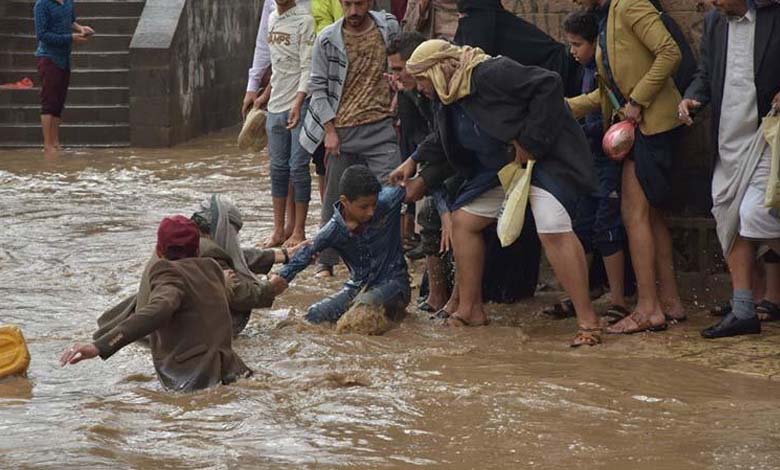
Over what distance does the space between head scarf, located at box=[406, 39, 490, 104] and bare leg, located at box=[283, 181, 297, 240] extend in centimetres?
318

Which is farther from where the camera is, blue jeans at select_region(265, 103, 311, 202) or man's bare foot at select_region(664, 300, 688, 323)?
blue jeans at select_region(265, 103, 311, 202)

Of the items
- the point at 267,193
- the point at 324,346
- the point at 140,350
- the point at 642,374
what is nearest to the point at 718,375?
the point at 642,374

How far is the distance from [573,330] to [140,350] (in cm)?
237

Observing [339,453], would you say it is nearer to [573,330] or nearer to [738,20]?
[573,330]

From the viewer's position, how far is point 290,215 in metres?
12.5

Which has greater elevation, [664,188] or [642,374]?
[664,188]

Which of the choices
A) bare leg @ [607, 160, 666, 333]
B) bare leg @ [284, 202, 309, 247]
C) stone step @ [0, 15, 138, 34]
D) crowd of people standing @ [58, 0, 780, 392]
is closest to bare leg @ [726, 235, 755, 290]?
Result: crowd of people standing @ [58, 0, 780, 392]

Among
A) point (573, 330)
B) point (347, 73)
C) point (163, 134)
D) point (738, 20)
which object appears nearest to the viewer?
point (738, 20)

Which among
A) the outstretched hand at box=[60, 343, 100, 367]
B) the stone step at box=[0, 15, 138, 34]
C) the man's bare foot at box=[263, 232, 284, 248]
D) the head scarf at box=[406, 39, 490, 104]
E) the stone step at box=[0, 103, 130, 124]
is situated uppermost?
the head scarf at box=[406, 39, 490, 104]

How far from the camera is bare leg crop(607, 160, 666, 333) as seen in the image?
9.24 m

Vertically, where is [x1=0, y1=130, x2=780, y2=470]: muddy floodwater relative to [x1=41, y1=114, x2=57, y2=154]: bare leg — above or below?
above

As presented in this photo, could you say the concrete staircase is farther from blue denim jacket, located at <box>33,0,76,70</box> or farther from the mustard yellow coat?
the mustard yellow coat

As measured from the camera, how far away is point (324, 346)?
29.8 ft

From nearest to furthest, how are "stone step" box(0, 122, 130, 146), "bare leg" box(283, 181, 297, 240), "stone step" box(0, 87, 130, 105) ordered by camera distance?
"bare leg" box(283, 181, 297, 240), "stone step" box(0, 122, 130, 146), "stone step" box(0, 87, 130, 105)
